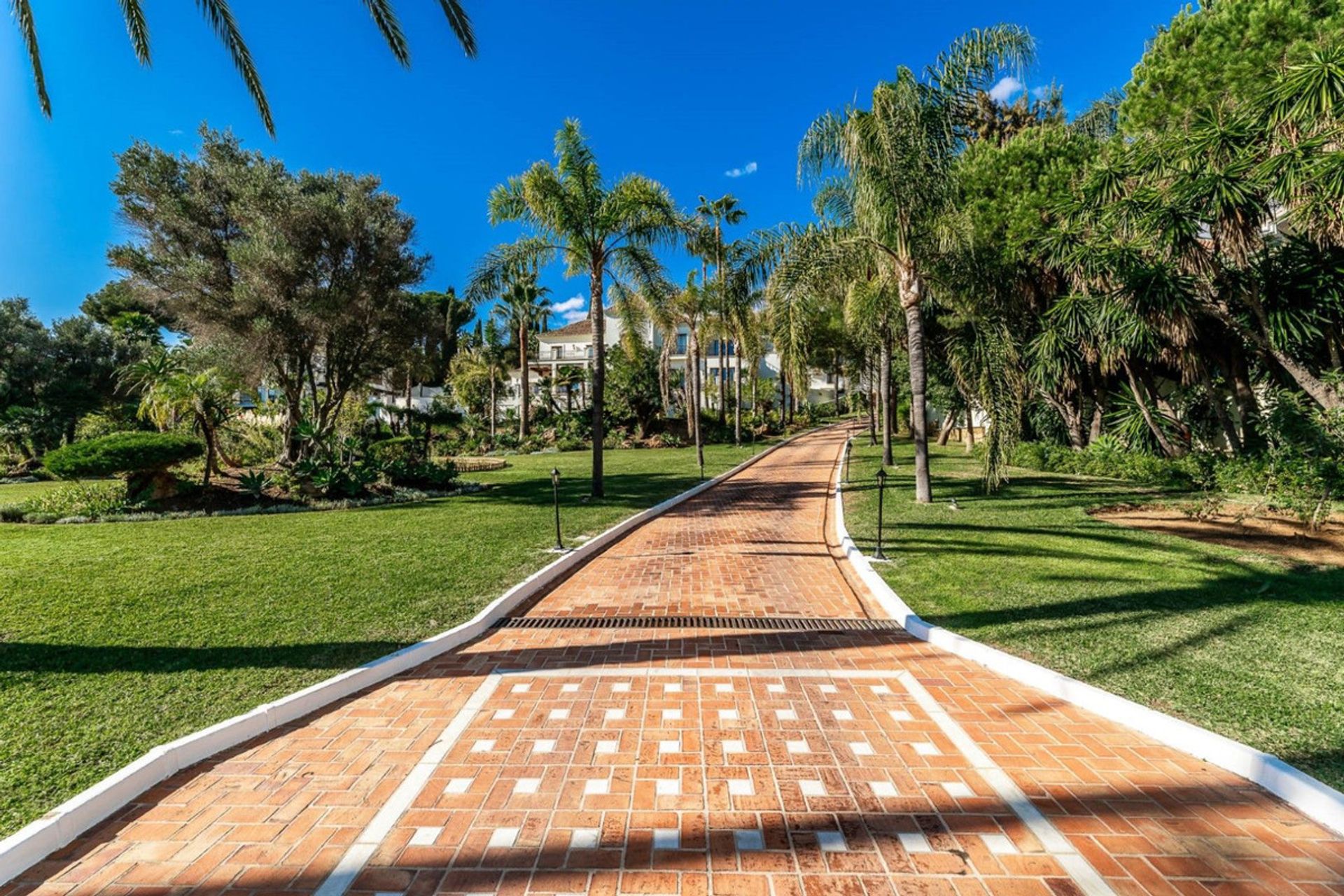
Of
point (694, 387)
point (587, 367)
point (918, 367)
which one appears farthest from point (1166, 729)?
point (587, 367)

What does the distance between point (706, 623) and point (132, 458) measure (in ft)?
41.0

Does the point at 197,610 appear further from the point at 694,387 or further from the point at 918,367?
the point at 694,387

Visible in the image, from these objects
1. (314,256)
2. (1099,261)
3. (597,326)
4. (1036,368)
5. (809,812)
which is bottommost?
(809,812)

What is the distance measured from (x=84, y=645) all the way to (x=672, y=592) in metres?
5.33

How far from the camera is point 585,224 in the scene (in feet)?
42.7

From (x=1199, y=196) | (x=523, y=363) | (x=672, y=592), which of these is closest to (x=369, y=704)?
(x=672, y=592)

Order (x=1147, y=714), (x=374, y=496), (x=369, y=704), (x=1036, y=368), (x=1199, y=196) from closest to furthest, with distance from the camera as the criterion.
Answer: (x=1147, y=714) → (x=369, y=704) → (x=1199, y=196) → (x=374, y=496) → (x=1036, y=368)

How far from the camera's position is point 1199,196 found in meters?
10.8

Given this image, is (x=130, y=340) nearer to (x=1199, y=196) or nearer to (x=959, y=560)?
(x=959, y=560)

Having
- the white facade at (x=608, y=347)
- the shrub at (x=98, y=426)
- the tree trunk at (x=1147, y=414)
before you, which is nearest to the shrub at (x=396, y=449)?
the shrub at (x=98, y=426)

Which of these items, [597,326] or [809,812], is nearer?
[809,812]

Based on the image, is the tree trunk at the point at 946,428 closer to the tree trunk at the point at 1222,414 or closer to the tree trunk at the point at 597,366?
the tree trunk at the point at 1222,414

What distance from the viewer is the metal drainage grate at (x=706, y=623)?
5.45 m

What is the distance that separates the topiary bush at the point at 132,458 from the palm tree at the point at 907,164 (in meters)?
13.4
